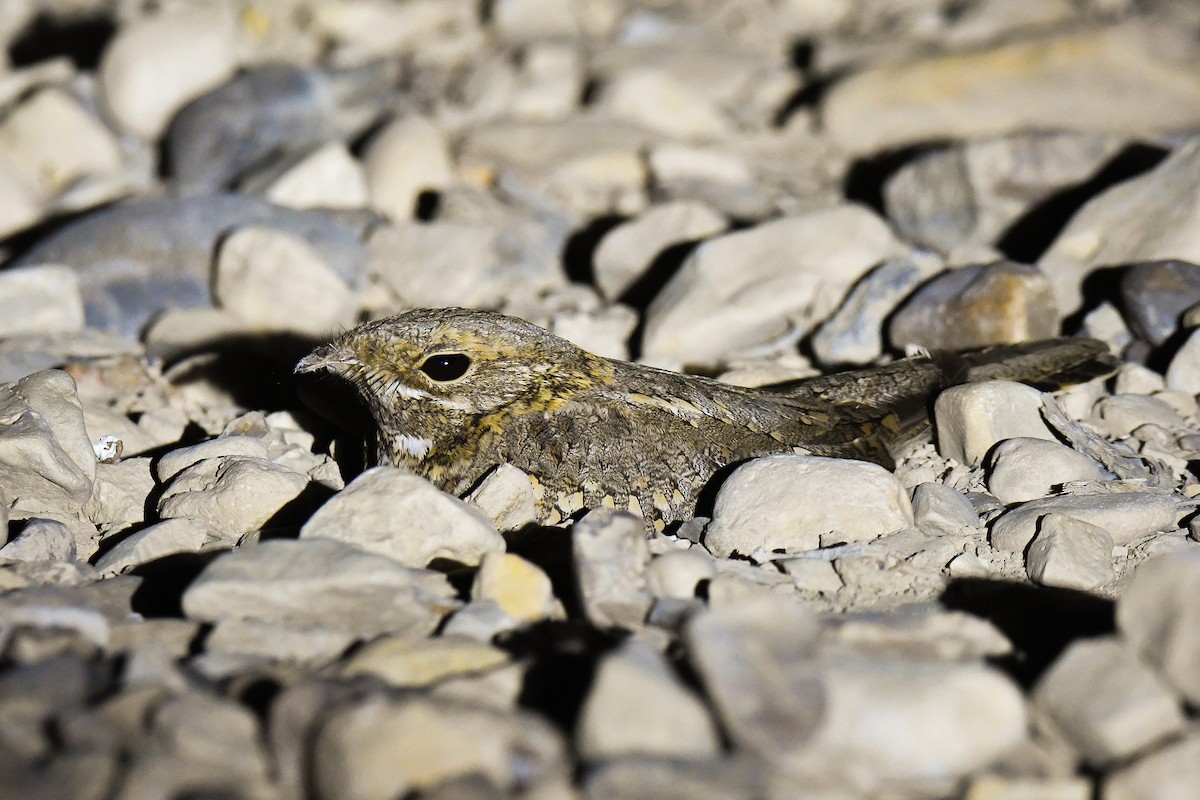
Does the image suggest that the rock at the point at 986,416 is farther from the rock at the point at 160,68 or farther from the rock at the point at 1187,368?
the rock at the point at 160,68

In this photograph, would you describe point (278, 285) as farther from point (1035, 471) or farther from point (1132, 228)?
point (1132, 228)

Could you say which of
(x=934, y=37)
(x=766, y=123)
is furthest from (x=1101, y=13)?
(x=766, y=123)

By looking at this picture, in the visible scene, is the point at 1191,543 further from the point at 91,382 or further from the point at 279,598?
the point at 91,382

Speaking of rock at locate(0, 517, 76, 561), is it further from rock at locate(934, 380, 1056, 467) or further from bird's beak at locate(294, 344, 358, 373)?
rock at locate(934, 380, 1056, 467)

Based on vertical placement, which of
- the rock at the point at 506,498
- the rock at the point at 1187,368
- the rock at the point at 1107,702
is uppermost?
the rock at the point at 1107,702

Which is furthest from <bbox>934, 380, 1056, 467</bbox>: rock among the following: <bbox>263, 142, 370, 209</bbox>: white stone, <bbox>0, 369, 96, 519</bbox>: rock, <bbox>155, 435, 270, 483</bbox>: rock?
<bbox>263, 142, 370, 209</bbox>: white stone

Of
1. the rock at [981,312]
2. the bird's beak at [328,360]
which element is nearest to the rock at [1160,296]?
the rock at [981,312]
